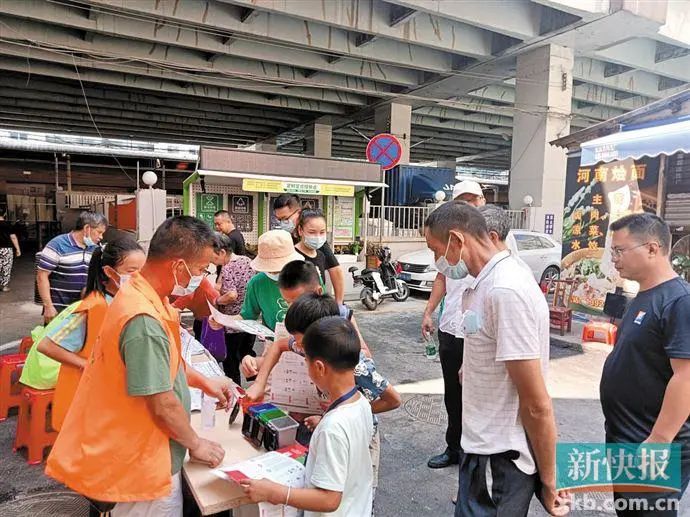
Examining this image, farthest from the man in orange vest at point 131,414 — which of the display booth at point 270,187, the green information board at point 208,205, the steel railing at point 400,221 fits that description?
the steel railing at point 400,221

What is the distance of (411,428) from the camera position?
364 centimetres

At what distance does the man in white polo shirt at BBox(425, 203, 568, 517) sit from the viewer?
143 cm

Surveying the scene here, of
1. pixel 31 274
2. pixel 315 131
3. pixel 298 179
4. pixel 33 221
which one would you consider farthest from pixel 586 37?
pixel 33 221

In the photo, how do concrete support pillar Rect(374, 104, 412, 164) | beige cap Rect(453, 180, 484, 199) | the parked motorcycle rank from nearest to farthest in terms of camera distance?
beige cap Rect(453, 180, 484, 199)
the parked motorcycle
concrete support pillar Rect(374, 104, 412, 164)

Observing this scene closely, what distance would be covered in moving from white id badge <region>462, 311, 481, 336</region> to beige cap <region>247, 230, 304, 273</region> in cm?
129

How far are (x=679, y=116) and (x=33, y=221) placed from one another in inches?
947

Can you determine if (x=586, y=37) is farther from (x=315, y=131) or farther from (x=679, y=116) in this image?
(x=315, y=131)

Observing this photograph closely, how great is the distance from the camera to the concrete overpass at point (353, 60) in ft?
30.4

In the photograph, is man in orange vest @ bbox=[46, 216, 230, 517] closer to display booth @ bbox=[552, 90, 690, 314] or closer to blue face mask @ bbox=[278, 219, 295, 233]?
blue face mask @ bbox=[278, 219, 295, 233]

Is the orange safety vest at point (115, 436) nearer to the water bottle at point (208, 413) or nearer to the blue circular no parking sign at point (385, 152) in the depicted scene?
the water bottle at point (208, 413)

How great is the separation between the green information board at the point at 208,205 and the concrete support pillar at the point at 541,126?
7622mm

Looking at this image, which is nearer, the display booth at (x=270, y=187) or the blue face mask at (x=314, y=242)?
the blue face mask at (x=314, y=242)

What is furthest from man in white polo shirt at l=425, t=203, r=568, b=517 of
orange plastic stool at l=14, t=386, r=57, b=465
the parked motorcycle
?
the parked motorcycle

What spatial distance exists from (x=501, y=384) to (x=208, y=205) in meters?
8.51
